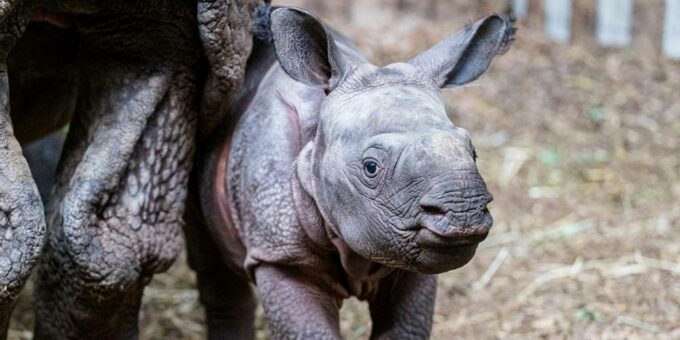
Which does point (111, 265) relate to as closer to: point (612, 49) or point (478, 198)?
point (478, 198)

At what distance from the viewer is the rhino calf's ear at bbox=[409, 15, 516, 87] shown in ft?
13.7

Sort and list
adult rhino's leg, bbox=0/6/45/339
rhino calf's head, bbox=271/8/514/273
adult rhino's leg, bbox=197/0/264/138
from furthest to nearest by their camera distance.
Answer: adult rhino's leg, bbox=197/0/264/138 < adult rhino's leg, bbox=0/6/45/339 < rhino calf's head, bbox=271/8/514/273

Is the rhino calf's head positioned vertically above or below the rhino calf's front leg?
above

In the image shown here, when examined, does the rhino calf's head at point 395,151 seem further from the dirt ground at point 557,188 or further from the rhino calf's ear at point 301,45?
the dirt ground at point 557,188

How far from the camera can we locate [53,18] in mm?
4543

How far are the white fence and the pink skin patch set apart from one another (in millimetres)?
4785

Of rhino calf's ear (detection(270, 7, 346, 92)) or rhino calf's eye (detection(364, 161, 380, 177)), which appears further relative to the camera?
rhino calf's ear (detection(270, 7, 346, 92))

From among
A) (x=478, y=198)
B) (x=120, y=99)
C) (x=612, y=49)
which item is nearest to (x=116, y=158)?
(x=120, y=99)

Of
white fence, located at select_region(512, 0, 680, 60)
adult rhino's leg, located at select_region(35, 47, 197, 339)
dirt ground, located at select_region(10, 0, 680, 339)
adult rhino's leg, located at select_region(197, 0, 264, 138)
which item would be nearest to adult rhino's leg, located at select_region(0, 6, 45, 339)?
adult rhino's leg, located at select_region(35, 47, 197, 339)

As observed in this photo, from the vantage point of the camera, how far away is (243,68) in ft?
14.8

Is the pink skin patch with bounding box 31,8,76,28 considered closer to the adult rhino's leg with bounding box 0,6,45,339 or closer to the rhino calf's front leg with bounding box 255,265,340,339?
the adult rhino's leg with bounding box 0,6,45,339

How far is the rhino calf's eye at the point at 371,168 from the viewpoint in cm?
369

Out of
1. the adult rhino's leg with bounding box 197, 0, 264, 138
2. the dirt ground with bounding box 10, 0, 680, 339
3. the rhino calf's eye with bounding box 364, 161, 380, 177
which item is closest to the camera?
the rhino calf's eye with bounding box 364, 161, 380, 177

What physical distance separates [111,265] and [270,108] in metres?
0.80
